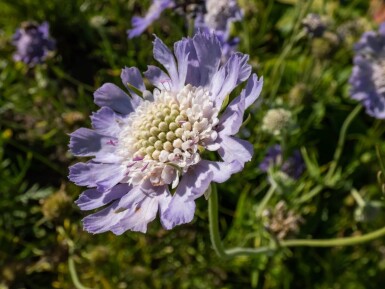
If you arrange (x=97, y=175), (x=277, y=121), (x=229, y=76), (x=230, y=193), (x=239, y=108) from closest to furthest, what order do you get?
(x=239, y=108), (x=229, y=76), (x=97, y=175), (x=277, y=121), (x=230, y=193)

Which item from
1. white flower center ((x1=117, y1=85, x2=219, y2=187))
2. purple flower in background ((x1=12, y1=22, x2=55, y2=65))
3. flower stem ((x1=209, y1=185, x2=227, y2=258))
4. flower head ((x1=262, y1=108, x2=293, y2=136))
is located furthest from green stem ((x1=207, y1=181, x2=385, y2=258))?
purple flower in background ((x1=12, y1=22, x2=55, y2=65))

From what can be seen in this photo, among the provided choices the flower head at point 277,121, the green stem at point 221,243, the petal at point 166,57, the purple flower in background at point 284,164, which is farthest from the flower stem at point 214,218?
the purple flower in background at point 284,164

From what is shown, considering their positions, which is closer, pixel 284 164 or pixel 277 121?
pixel 277 121

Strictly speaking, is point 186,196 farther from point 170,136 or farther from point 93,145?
point 93,145

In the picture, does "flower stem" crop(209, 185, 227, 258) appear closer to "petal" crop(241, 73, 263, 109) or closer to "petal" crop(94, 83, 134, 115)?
"petal" crop(241, 73, 263, 109)

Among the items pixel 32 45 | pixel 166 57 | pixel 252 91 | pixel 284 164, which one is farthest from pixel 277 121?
pixel 32 45

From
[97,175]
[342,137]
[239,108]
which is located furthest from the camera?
[342,137]

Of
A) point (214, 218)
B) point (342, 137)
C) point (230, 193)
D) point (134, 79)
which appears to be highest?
point (134, 79)
